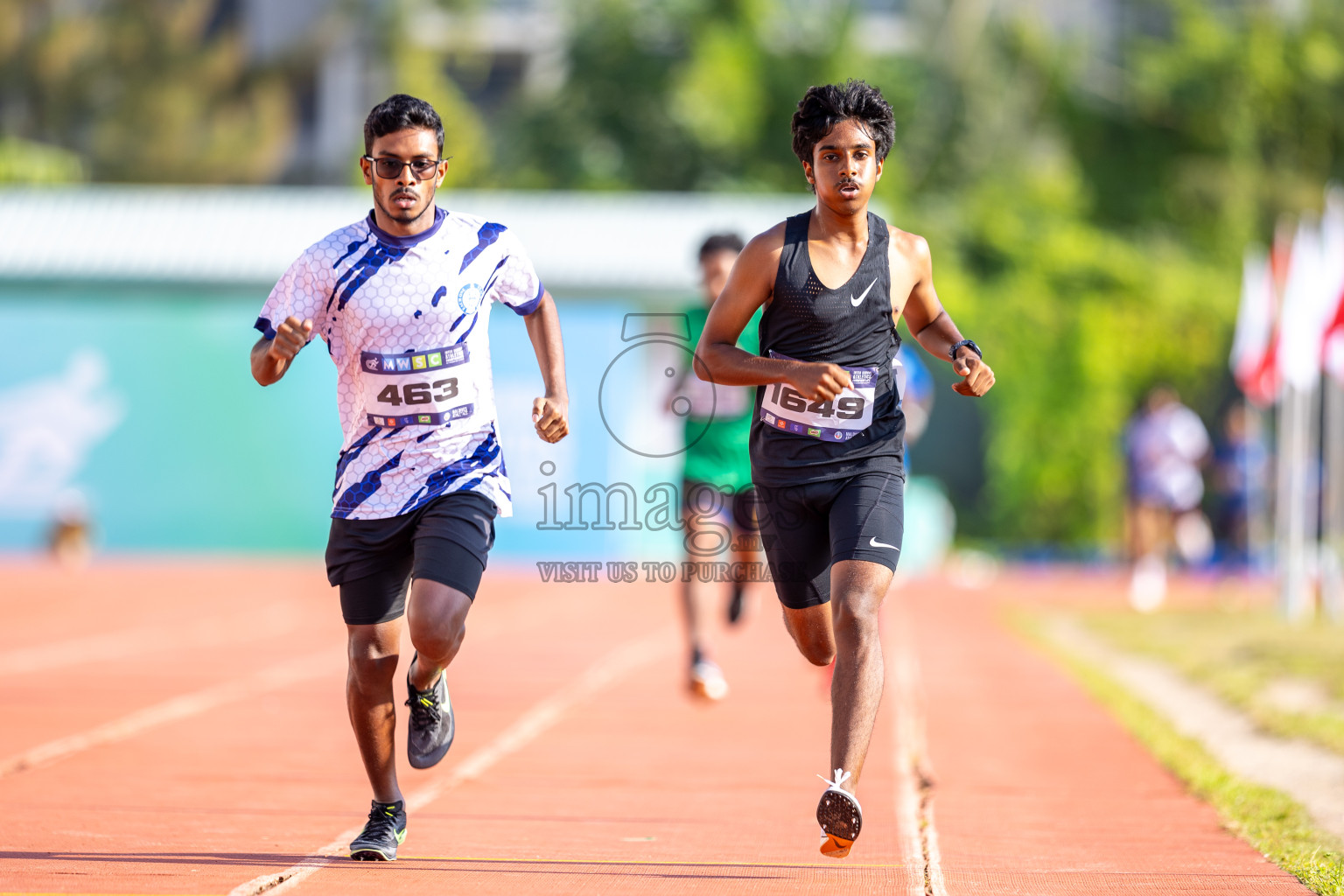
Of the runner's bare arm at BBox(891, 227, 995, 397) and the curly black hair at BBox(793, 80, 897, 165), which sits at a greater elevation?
the curly black hair at BBox(793, 80, 897, 165)

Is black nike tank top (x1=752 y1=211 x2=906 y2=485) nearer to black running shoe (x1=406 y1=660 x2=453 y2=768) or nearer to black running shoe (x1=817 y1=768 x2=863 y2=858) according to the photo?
black running shoe (x1=817 y1=768 x2=863 y2=858)

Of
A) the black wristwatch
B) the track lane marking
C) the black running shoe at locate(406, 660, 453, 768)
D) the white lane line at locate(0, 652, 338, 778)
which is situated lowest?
the white lane line at locate(0, 652, 338, 778)

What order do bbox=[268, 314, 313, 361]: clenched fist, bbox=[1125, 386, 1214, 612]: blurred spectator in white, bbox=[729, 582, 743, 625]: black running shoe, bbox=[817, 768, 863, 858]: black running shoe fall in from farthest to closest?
bbox=[1125, 386, 1214, 612]: blurred spectator in white < bbox=[729, 582, 743, 625]: black running shoe < bbox=[268, 314, 313, 361]: clenched fist < bbox=[817, 768, 863, 858]: black running shoe

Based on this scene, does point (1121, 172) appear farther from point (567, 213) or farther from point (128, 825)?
point (128, 825)

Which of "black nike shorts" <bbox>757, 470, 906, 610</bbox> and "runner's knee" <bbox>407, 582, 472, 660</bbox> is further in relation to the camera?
"black nike shorts" <bbox>757, 470, 906, 610</bbox>

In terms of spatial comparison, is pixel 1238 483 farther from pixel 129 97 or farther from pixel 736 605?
pixel 129 97

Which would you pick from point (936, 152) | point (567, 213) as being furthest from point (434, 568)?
point (936, 152)

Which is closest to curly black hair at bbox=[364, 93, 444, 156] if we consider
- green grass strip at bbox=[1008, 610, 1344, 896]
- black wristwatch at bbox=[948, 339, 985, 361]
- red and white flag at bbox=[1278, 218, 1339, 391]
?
black wristwatch at bbox=[948, 339, 985, 361]

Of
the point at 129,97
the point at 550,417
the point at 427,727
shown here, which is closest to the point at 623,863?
the point at 427,727

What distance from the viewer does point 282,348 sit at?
15.9 ft

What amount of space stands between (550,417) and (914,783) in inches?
106

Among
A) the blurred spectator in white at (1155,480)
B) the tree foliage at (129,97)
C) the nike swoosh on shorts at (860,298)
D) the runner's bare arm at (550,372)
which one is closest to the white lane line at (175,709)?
the runner's bare arm at (550,372)

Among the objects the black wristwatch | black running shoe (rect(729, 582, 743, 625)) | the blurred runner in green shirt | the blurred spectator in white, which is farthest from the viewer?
the blurred spectator in white

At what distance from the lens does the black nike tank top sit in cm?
524
